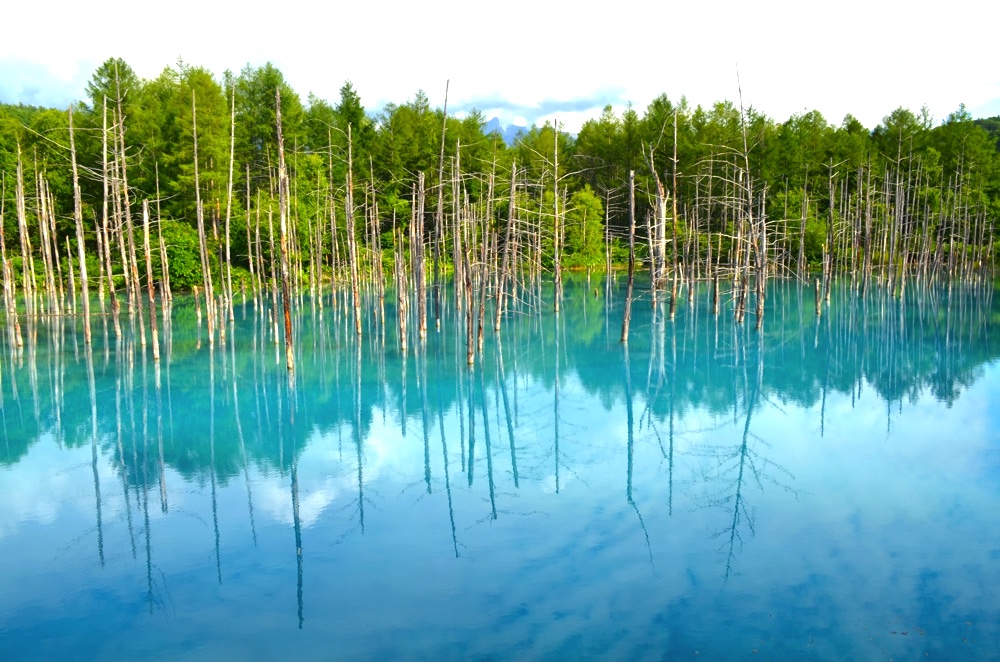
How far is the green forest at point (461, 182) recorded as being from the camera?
38.6 meters

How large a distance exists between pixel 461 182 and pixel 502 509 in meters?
26.0

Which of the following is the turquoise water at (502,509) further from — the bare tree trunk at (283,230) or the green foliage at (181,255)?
the green foliage at (181,255)

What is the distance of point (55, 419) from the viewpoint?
15.3m

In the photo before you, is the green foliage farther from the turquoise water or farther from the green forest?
the turquoise water

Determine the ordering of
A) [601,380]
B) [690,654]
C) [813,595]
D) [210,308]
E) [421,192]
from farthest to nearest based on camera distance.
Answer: [210,308] → [421,192] → [601,380] → [813,595] → [690,654]

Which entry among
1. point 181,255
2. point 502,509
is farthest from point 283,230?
point 181,255

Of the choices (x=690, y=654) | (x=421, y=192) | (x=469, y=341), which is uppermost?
(x=421, y=192)

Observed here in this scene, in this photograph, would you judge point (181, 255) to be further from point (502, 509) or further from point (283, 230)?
point (502, 509)

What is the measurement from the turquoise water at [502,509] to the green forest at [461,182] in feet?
51.2

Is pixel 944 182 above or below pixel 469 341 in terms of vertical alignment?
above

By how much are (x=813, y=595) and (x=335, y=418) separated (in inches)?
402

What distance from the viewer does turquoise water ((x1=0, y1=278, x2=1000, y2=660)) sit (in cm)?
723

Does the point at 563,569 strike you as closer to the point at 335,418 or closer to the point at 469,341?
the point at 335,418

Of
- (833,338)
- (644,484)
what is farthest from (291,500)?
(833,338)
